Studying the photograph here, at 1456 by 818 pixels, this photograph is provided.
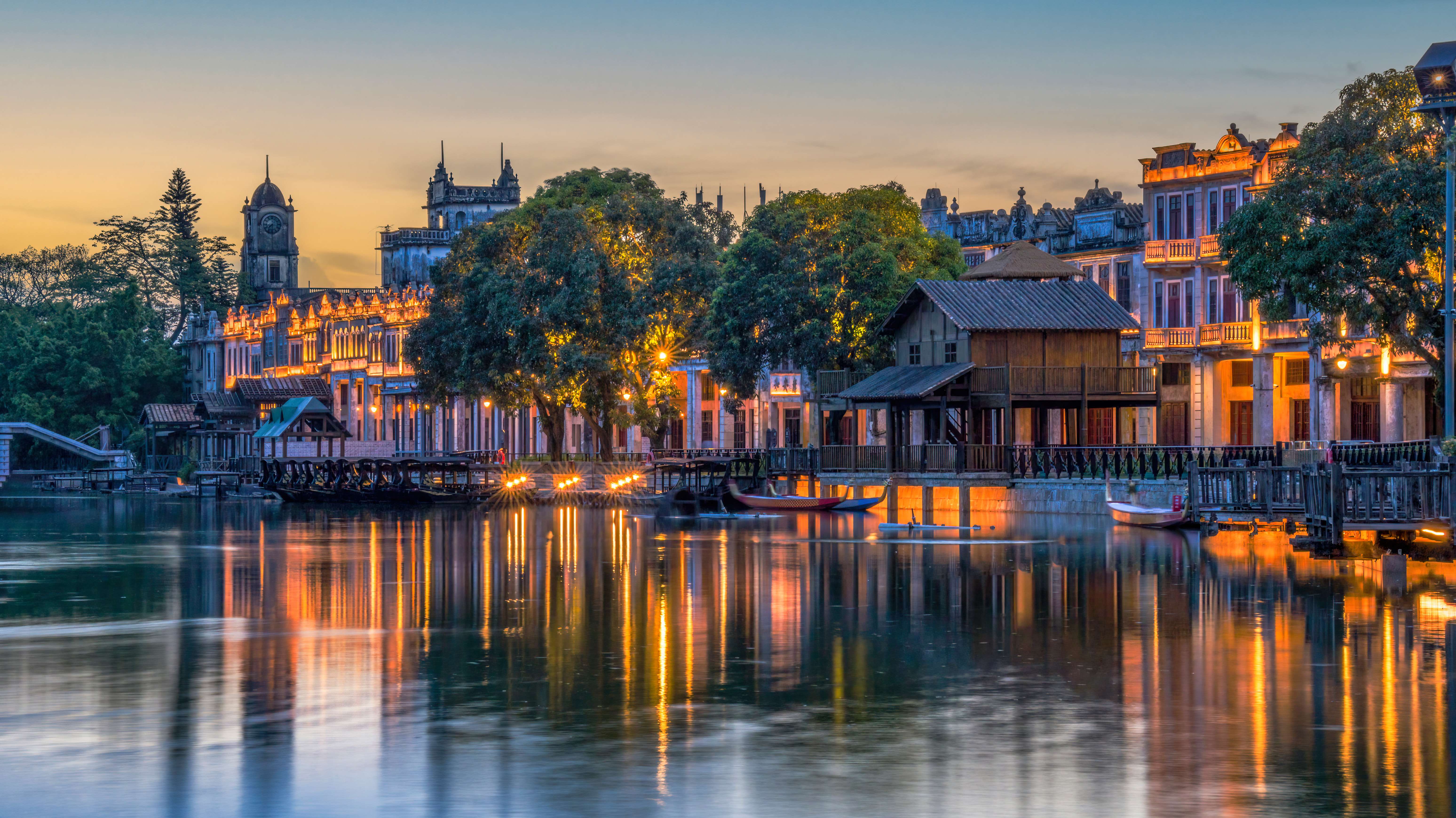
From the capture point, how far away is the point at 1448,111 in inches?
1641

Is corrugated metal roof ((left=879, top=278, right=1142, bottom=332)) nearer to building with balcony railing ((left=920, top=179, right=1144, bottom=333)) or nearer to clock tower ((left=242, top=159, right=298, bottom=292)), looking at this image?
building with balcony railing ((left=920, top=179, right=1144, bottom=333))

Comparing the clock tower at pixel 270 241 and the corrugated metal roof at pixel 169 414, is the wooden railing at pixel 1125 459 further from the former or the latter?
the clock tower at pixel 270 241

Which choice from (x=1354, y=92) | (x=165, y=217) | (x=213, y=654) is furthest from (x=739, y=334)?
(x=165, y=217)

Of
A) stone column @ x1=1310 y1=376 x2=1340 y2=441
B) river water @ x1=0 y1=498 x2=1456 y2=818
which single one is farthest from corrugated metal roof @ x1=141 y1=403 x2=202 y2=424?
river water @ x1=0 y1=498 x2=1456 y2=818

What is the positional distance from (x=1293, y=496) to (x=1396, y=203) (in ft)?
33.0

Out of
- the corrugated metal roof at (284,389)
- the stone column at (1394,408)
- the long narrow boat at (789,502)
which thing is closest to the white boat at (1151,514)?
the long narrow boat at (789,502)

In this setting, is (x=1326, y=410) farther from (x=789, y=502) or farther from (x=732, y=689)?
(x=732, y=689)

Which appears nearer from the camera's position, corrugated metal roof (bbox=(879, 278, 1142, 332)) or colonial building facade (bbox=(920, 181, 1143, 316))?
corrugated metal roof (bbox=(879, 278, 1142, 332))

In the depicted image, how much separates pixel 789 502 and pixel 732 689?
48.6 meters

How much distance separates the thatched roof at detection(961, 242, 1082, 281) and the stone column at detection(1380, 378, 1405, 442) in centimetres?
1211

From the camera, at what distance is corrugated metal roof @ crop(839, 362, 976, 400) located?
6656 centimetres

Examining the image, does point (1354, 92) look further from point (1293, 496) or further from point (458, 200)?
point (458, 200)

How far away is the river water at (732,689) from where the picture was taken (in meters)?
16.5

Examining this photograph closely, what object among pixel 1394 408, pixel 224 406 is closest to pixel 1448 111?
pixel 1394 408
